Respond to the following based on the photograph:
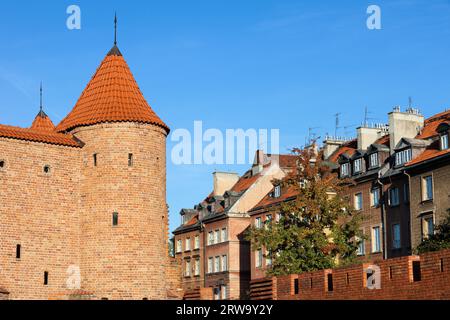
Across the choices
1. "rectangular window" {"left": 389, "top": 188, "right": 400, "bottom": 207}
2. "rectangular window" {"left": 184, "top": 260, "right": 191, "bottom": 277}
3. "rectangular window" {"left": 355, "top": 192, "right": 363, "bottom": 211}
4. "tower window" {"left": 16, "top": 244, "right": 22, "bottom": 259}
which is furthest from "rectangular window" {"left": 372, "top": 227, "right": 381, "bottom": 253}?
"rectangular window" {"left": 184, "top": 260, "right": 191, "bottom": 277}

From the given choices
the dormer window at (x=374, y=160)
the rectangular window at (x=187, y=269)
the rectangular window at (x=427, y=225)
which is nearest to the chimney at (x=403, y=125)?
the dormer window at (x=374, y=160)

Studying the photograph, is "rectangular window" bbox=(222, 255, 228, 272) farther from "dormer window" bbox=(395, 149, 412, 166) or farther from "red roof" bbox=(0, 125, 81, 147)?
"red roof" bbox=(0, 125, 81, 147)

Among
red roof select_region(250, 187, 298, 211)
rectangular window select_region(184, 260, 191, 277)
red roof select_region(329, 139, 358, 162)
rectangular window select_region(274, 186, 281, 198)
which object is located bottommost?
rectangular window select_region(184, 260, 191, 277)

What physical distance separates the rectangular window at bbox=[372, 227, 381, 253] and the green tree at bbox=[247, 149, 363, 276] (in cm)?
379

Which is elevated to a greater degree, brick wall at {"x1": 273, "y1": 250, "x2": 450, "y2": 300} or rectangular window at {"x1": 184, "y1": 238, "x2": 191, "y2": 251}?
rectangular window at {"x1": 184, "y1": 238, "x2": 191, "y2": 251}

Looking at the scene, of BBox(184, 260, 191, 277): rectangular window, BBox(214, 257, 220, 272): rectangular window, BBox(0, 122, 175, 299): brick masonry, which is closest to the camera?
BBox(0, 122, 175, 299): brick masonry

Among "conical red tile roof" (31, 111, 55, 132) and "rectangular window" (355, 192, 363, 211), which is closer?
"rectangular window" (355, 192, 363, 211)

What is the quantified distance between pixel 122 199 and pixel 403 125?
677 inches

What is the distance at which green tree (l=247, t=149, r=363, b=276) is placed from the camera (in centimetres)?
4241

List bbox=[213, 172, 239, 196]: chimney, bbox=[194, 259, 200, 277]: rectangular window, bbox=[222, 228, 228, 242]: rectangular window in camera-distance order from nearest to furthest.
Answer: bbox=[222, 228, 228, 242]: rectangular window < bbox=[194, 259, 200, 277]: rectangular window < bbox=[213, 172, 239, 196]: chimney

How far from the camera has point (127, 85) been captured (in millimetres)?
46094

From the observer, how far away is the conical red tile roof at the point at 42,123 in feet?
173

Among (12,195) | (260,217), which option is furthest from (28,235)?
(260,217)
